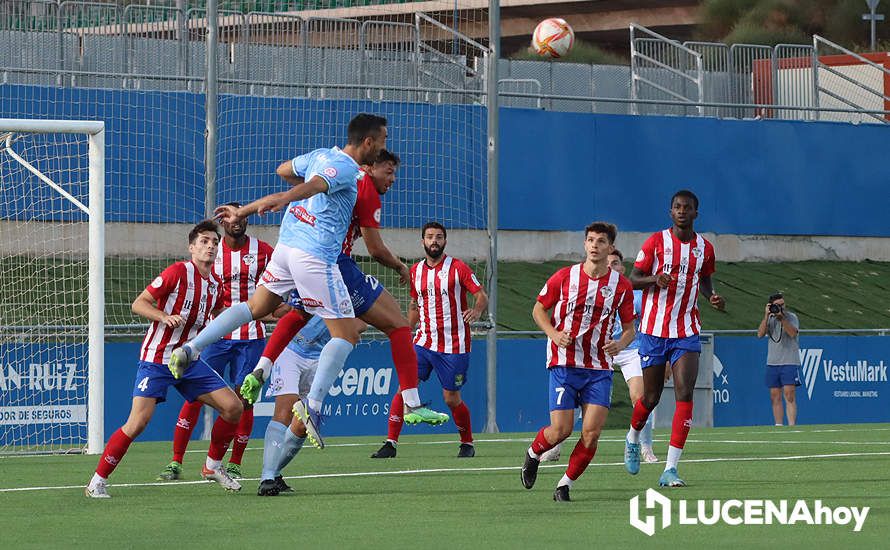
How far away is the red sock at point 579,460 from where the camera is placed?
34.3ft

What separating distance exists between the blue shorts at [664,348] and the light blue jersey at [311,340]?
300 centimetres

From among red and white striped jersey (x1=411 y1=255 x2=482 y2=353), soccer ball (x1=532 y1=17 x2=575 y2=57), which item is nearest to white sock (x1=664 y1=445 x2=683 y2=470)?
red and white striped jersey (x1=411 y1=255 x2=482 y2=353)

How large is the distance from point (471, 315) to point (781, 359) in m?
8.63

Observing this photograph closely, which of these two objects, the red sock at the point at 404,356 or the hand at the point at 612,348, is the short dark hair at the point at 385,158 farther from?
the hand at the point at 612,348

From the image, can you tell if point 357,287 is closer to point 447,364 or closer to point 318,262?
point 318,262

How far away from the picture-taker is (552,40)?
93.5ft

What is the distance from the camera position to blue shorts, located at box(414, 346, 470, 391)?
→ 1623cm

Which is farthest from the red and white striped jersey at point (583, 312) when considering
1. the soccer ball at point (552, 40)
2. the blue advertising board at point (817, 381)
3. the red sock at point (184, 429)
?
the soccer ball at point (552, 40)

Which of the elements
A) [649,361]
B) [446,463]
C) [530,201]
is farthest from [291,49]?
[649,361]

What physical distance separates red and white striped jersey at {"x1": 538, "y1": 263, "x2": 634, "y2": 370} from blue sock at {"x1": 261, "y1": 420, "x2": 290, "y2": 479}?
1816 mm

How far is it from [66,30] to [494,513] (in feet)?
51.1

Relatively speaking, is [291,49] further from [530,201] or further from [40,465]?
[40,465]

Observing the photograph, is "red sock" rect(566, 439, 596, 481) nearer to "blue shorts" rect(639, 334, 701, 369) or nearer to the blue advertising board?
"blue shorts" rect(639, 334, 701, 369)

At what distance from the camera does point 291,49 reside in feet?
79.4
